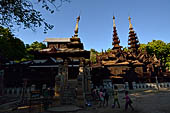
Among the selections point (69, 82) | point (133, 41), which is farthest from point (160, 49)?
point (69, 82)

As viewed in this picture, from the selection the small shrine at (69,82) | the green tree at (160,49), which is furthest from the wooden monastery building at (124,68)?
the small shrine at (69,82)

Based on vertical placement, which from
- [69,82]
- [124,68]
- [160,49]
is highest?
[160,49]

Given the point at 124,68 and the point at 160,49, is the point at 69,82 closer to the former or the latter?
the point at 124,68

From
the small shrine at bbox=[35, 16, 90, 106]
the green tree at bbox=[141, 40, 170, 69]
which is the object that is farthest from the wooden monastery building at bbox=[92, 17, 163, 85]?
the small shrine at bbox=[35, 16, 90, 106]

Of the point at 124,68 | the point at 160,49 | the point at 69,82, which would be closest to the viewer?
the point at 69,82

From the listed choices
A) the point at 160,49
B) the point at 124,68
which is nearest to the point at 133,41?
the point at 160,49

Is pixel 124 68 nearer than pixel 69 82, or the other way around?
pixel 69 82

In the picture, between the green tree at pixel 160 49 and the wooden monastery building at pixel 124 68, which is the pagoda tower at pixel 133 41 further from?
the wooden monastery building at pixel 124 68

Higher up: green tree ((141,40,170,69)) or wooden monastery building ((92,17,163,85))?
green tree ((141,40,170,69))

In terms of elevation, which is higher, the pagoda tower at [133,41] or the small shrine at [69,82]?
the pagoda tower at [133,41]

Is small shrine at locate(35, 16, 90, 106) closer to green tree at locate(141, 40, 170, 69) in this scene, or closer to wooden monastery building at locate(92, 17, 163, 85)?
wooden monastery building at locate(92, 17, 163, 85)

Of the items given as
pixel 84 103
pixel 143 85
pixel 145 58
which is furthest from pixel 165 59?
pixel 84 103

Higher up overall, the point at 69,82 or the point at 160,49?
the point at 160,49

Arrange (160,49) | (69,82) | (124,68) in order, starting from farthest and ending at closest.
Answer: (160,49) < (124,68) < (69,82)
